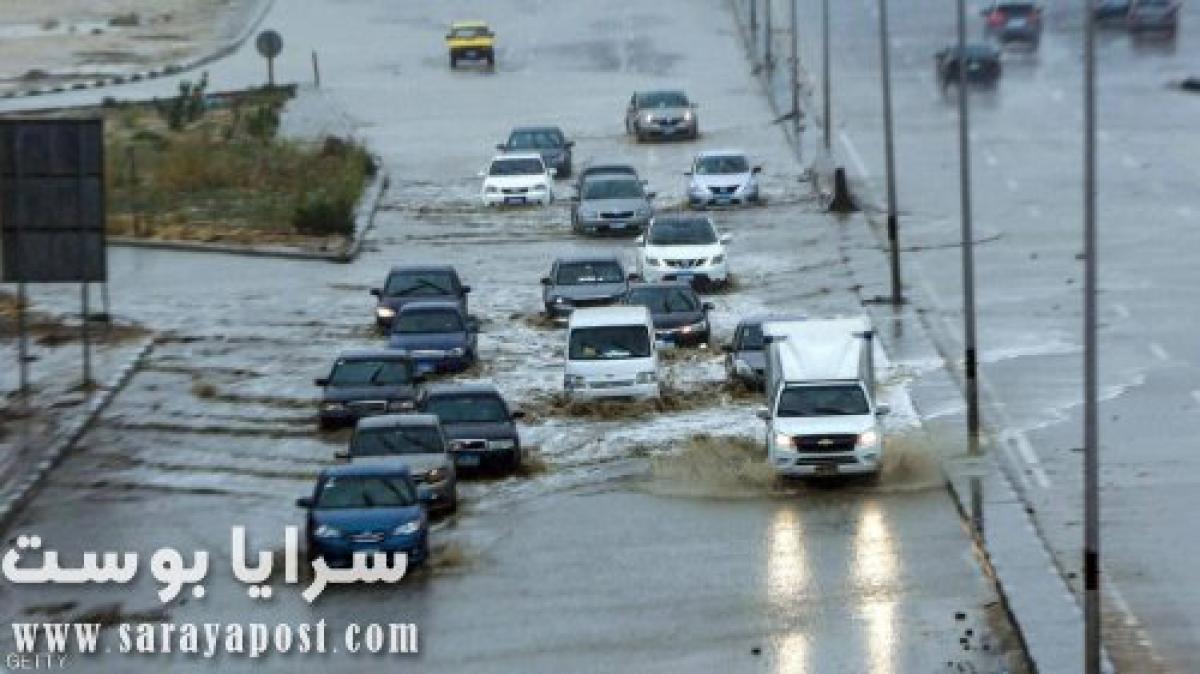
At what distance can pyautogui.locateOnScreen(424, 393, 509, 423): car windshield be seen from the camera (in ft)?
144

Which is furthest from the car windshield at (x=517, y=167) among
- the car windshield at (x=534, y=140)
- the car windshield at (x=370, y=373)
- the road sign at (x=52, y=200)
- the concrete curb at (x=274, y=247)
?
the car windshield at (x=370, y=373)

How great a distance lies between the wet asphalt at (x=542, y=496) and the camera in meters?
32.4

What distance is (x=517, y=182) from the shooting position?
2958 inches

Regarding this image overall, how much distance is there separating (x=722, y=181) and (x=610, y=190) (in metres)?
3.73

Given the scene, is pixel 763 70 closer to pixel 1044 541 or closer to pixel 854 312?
pixel 854 312

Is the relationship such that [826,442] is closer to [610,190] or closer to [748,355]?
[748,355]

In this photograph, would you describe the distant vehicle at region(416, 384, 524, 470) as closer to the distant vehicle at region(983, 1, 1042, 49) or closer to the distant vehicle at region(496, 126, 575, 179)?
the distant vehicle at region(496, 126, 575, 179)

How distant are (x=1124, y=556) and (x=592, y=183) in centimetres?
3600

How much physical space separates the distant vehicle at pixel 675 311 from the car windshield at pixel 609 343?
134 inches

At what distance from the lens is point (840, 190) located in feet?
233

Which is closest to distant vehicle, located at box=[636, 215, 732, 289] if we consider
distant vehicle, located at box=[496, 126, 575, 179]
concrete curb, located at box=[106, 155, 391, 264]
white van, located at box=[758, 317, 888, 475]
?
concrete curb, located at box=[106, 155, 391, 264]

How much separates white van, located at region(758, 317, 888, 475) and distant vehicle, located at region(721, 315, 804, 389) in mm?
3799

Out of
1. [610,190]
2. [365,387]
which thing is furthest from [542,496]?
[610,190]

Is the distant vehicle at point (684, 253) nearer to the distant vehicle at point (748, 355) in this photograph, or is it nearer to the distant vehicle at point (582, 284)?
the distant vehicle at point (582, 284)
